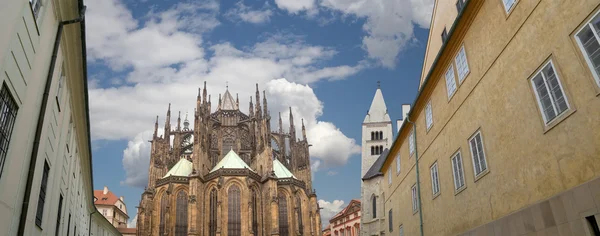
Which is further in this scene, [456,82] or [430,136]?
[430,136]

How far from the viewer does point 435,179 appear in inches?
631

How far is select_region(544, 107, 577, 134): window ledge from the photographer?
24.5 feet

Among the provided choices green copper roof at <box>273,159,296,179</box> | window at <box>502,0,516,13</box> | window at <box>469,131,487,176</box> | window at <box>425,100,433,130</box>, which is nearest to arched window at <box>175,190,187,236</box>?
green copper roof at <box>273,159,296,179</box>

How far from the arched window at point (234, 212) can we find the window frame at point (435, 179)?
37.2 meters

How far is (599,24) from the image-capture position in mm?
6695

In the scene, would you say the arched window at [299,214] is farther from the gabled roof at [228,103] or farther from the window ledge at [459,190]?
the window ledge at [459,190]

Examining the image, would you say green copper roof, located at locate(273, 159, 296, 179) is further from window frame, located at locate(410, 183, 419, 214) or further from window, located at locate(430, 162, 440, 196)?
window, located at locate(430, 162, 440, 196)

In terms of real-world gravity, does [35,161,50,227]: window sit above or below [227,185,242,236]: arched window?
below

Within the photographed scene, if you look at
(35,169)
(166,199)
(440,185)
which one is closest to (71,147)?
(35,169)

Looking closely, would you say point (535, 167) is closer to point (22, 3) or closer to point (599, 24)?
point (599, 24)

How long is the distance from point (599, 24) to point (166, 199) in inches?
1983

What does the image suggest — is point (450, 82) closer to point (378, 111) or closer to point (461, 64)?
point (461, 64)

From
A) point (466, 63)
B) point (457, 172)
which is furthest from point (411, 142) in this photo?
point (466, 63)

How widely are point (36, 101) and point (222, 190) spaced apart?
44187 millimetres
